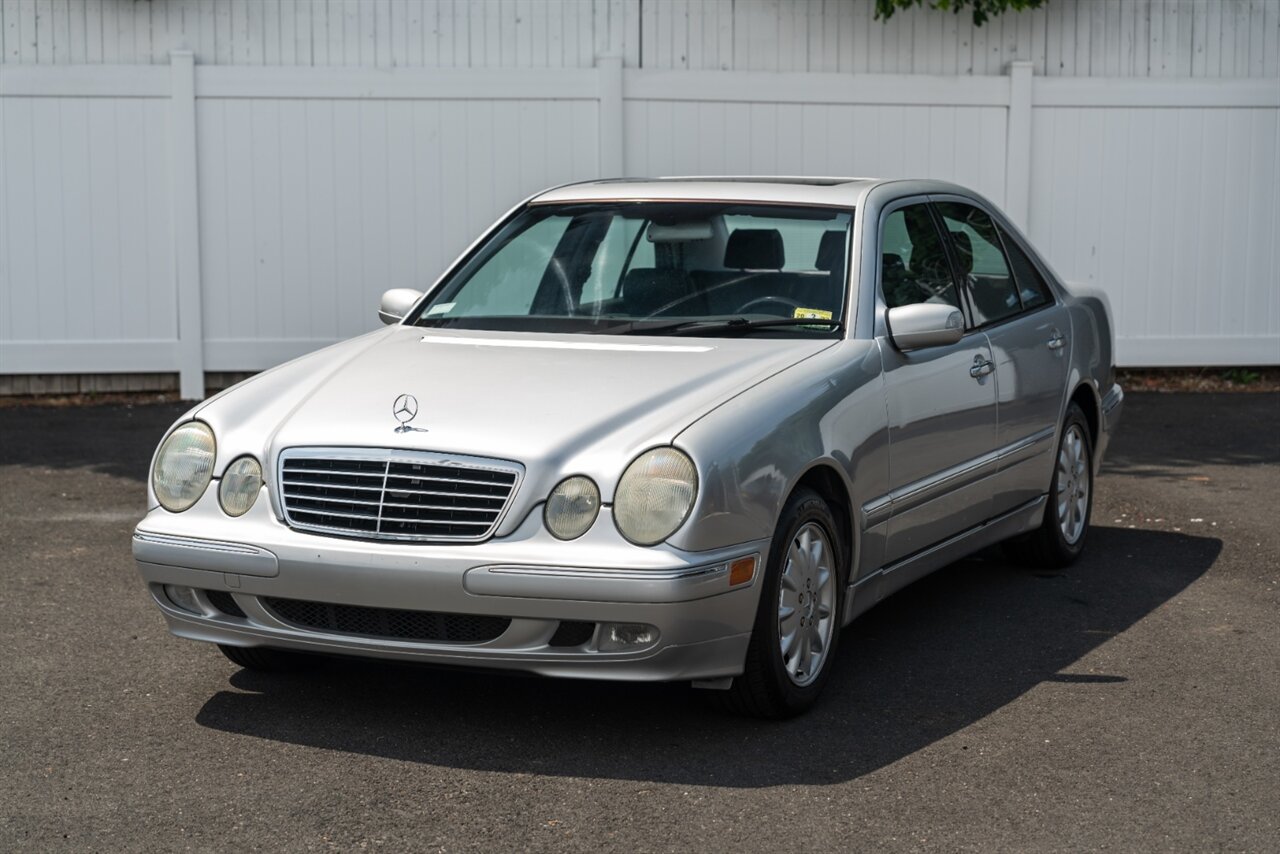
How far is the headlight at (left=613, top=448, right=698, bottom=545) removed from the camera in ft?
14.9

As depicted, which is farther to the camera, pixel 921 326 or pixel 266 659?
pixel 921 326

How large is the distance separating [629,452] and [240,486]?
1120mm

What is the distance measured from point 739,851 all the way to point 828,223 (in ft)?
→ 8.35

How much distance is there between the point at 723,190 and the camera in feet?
20.5

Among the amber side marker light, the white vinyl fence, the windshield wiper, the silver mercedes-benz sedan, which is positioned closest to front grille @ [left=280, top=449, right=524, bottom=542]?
the silver mercedes-benz sedan

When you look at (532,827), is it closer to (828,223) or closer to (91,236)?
(828,223)

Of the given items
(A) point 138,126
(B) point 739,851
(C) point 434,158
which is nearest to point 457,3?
(C) point 434,158

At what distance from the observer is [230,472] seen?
493cm

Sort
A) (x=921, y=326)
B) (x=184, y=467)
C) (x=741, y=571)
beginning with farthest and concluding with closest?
(x=921, y=326), (x=184, y=467), (x=741, y=571)

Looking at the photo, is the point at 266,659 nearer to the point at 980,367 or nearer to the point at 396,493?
the point at 396,493

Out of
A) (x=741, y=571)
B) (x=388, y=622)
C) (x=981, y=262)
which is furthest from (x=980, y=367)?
(x=388, y=622)

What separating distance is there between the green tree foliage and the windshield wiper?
6797 millimetres

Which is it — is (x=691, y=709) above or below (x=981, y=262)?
below

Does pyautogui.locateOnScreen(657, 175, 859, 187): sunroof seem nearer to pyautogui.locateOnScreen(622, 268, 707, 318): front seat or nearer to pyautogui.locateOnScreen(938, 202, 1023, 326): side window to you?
pyautogui.locateOnScreen(938, 202, 1023, 326): side window
